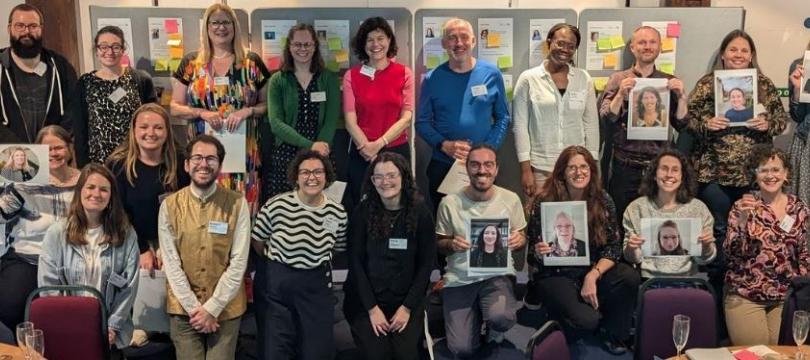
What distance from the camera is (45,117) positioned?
4.91 metres

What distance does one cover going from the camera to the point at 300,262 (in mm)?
4086

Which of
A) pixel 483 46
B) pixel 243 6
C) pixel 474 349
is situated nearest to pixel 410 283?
pixel 474 349

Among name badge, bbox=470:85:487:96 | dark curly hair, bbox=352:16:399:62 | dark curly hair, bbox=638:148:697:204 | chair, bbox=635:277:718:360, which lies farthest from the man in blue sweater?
chair, bbox=635:277:718:360

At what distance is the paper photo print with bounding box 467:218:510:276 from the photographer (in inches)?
165

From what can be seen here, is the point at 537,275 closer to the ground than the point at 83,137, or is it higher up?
closer to the ground

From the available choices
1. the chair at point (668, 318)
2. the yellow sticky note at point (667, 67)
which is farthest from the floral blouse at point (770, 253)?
the yellow sticky note at point (667, 67)

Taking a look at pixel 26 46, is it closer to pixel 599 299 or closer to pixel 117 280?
pixel 117 280

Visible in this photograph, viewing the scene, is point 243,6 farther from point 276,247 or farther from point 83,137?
point 276,247

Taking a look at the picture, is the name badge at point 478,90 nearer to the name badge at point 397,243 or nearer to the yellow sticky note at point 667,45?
the name badge at point 397,243

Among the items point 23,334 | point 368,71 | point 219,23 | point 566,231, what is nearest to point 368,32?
point 368,71

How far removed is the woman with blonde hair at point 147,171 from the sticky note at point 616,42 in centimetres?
316

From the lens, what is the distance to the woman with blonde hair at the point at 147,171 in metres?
4.34

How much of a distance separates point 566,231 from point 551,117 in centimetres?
103

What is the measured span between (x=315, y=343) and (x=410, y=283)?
2.04ft
